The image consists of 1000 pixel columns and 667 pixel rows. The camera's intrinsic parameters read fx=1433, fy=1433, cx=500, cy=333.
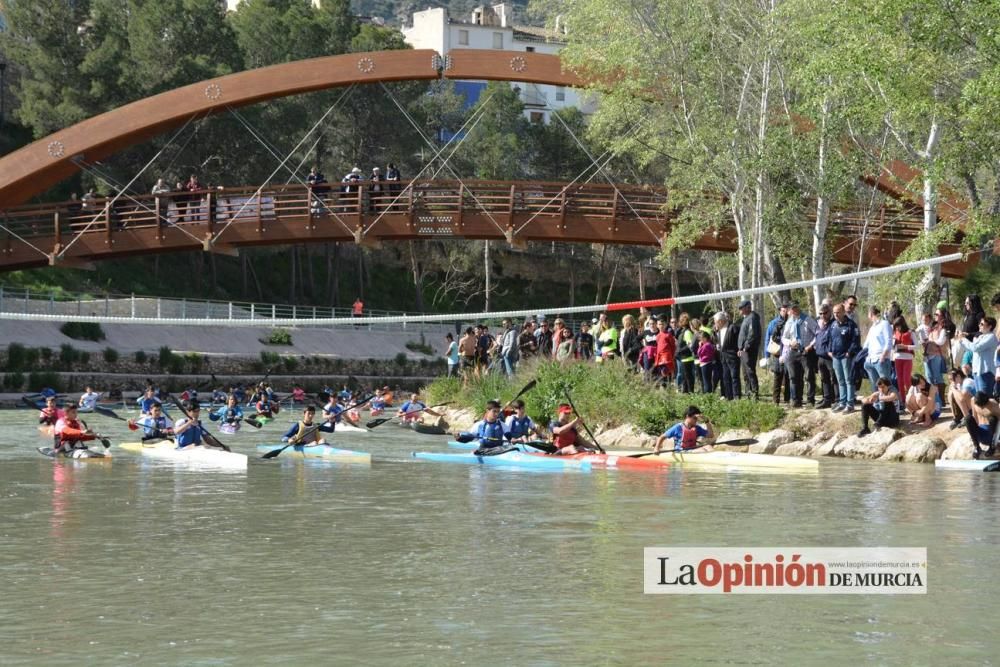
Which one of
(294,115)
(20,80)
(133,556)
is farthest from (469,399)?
(20,80)

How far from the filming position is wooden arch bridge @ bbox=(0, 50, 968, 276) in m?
37.3

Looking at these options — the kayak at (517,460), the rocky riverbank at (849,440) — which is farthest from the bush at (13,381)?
the rocky riverbank at (849,440)

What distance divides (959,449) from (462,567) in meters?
11.1

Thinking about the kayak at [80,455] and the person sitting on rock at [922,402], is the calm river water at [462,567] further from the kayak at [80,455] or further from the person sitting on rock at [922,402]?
the kayak at [80,455]

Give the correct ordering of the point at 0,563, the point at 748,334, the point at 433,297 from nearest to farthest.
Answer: the point at 0,563 → the point at 748,334 → the point at 433,297

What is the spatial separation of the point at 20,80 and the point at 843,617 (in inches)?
2430

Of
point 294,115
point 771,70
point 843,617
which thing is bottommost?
point 843,617

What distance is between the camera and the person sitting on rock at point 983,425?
20641 mm

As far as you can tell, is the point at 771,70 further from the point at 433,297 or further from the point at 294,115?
the point at 433,297

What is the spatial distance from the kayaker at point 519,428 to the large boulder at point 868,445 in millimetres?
5201

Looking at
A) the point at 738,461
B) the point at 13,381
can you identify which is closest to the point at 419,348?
the point at 13,381

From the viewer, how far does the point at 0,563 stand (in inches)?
530

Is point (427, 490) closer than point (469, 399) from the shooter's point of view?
Yes

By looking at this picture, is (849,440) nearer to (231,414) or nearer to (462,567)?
(462,567)
